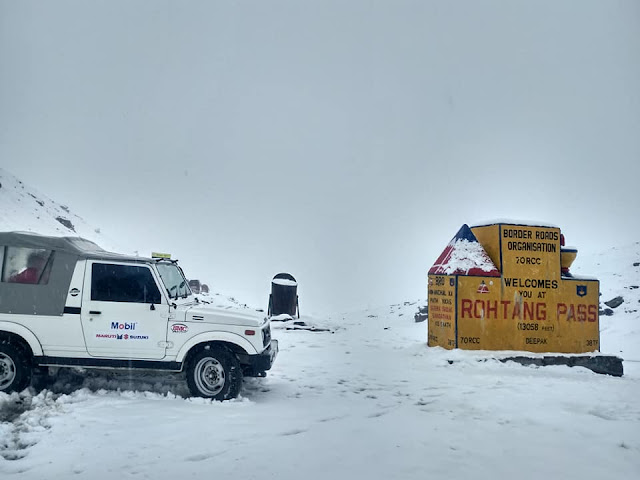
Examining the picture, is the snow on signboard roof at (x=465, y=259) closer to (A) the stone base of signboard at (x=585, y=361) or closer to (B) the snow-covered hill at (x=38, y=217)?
(A) the stone base of signboard at (x=585, y=361)

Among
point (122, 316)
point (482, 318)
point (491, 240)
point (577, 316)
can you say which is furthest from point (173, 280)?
point (577, 316)

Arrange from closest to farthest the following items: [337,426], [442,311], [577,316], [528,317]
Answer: [337,426] → [528,317] → [577,316] → [442,311]

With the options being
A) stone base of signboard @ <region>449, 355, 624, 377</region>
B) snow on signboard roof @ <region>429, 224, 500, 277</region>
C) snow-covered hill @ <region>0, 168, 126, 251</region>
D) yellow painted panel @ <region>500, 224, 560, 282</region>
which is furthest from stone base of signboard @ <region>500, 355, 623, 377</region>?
snow-covered hill @ <region>0, 168, 126, 251</region>

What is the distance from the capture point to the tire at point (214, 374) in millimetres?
6848

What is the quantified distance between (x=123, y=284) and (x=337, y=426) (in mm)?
3733

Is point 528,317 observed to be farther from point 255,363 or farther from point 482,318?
point 255,363

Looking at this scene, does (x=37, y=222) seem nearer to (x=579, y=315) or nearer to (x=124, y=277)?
(x=124, y=277)

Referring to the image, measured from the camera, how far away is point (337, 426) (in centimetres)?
593

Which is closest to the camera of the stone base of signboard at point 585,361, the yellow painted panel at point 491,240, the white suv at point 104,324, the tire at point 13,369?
the tire at point 13,369

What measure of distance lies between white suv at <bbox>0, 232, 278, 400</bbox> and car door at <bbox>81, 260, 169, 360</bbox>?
14 millimetres

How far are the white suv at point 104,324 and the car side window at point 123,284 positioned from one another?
0.5 inches

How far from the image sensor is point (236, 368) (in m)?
6.91

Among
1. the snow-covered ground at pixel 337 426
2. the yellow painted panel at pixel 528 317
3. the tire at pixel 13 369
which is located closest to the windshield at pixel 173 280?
the snow-covered ground at pixel 337 426

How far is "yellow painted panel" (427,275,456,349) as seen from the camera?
1104 cm
